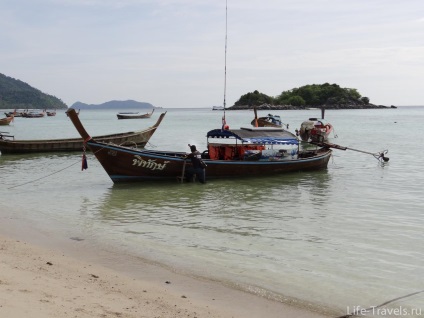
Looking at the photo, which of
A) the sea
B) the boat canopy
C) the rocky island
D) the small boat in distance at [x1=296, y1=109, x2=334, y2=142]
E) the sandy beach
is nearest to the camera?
the sandy beach

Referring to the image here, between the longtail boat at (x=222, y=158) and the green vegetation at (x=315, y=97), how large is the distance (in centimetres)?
15971

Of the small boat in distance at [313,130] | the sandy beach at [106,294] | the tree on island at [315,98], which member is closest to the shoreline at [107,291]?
the sandy beach at [106,294]

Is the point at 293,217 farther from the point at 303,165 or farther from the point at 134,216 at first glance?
the point at 303,165

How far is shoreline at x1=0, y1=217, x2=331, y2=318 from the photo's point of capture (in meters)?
5.01

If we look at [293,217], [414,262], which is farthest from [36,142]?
[414,262]

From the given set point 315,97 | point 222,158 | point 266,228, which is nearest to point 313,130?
point 222,158

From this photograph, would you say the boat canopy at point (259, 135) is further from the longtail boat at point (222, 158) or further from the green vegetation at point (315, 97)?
the green vegetation at point (315, 97)

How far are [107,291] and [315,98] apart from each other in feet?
580

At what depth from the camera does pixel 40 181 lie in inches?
720

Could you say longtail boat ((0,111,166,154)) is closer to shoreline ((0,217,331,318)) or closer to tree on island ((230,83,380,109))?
shoreline ((0,217,331,318))

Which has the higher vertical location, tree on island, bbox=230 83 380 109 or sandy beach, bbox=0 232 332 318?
tree on island, bbox=230 83 380 109

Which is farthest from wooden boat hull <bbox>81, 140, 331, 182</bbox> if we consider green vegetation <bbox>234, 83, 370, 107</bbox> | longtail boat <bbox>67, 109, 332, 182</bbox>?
green vegetation <bbox>234, 83, 370, 107</bbox>

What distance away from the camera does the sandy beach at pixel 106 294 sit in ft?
16.3

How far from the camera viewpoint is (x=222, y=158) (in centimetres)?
1878
